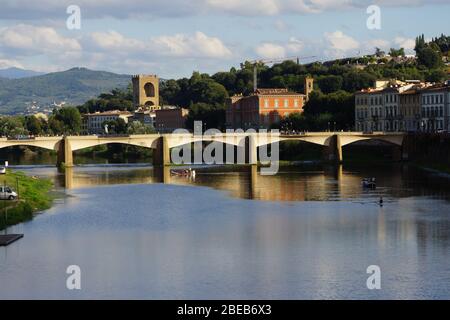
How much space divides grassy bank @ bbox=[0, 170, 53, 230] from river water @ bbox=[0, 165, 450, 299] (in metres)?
0.74

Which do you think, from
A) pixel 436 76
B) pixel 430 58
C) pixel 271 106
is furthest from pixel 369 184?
pixel 430 58

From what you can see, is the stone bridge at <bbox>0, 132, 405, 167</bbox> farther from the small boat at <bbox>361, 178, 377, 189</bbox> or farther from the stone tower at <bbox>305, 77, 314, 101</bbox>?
the stone tower at <bbox>305, 77, 314, 101</bbox>

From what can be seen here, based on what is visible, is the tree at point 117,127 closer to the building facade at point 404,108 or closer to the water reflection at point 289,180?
the building facade at point 404,108

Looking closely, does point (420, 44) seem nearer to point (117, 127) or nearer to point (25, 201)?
point (117, 127)

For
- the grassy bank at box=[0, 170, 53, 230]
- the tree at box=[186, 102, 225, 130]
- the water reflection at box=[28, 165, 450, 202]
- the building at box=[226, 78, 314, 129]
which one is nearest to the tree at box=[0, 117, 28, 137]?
the tree at box=[186, 102, 225, 130]

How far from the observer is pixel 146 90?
180 meters

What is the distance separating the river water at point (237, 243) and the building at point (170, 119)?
250ft

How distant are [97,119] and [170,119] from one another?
21.2 m

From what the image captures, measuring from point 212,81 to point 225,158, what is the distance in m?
64.9

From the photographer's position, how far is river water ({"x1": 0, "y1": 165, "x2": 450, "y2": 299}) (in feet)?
104

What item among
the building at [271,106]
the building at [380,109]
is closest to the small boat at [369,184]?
the building at [380,109]

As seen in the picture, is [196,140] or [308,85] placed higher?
[308,85]

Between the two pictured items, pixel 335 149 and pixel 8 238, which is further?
pixel 335 149
